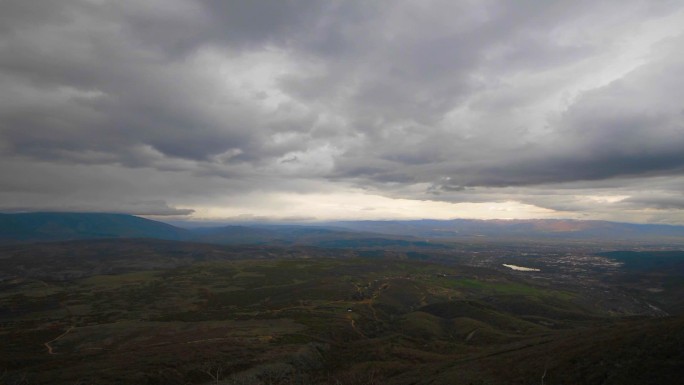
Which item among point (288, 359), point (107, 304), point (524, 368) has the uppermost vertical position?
point (524, 368)

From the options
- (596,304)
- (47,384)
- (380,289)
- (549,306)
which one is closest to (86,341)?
(47,384)

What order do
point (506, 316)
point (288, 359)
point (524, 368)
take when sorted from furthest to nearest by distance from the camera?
point (506, 316)
point (288, 359)
point (524, 368)

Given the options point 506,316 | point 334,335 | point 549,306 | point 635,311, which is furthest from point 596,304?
point 334,335

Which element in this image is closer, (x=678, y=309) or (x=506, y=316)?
(x=506, y=316)

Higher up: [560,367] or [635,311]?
[560,367]

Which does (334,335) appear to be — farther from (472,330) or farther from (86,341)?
A: (86,341)

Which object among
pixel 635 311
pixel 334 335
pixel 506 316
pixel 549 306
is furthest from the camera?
pixel 635 311

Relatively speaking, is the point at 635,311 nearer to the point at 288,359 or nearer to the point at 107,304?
the point at 288,359
